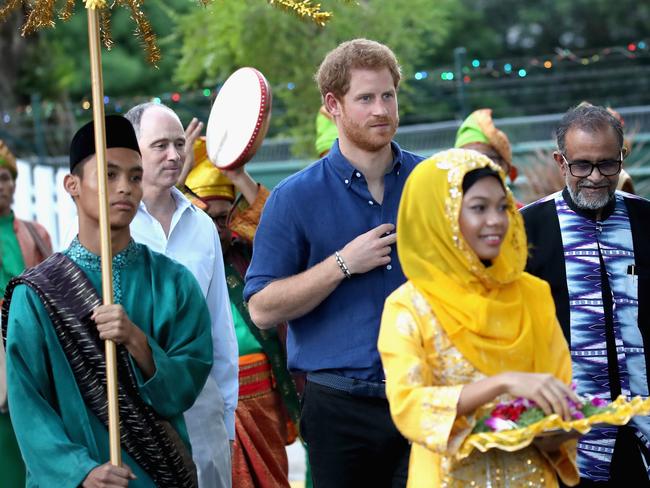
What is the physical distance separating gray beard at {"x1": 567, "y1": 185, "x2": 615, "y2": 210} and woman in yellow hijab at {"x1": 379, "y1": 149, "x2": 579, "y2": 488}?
1225 millimetres

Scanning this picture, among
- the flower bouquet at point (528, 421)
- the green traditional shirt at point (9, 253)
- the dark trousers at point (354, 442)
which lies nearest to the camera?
the flower bouquet at point (528, 421)

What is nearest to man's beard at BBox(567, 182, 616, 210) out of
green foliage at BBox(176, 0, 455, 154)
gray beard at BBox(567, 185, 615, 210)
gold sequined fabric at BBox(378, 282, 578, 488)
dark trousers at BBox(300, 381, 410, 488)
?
gray beard at BBox(567, 185, 615, 210)

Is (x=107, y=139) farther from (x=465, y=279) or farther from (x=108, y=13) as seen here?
(x=465, y=279)

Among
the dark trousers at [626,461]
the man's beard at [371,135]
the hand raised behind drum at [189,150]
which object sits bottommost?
the dark trousers at [626,461]

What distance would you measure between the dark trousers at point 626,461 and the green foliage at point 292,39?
9830mm

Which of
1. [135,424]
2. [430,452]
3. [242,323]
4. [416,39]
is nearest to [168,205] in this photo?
[242,323]

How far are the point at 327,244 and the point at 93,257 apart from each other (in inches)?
37.9

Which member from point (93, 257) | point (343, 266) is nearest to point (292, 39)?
point (343, 266)

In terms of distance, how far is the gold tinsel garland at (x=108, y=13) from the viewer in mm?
4707

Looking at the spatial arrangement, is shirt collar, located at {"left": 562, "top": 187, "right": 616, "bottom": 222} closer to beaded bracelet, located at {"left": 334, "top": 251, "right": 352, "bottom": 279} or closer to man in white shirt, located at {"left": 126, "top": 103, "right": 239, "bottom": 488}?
beaded bracelet, located at {"left": 334, "top": 251, "right": 352, "bottom": 279}

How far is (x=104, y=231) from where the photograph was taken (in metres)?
4.57

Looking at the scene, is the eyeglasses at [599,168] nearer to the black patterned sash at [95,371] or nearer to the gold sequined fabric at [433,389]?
the gold sequined fabric at [433,389]

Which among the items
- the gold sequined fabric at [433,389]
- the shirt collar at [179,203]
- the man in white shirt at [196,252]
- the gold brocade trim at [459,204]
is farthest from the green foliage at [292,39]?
the gold sequined fabric at [433,389]

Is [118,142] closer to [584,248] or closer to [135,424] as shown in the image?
[135,424]
